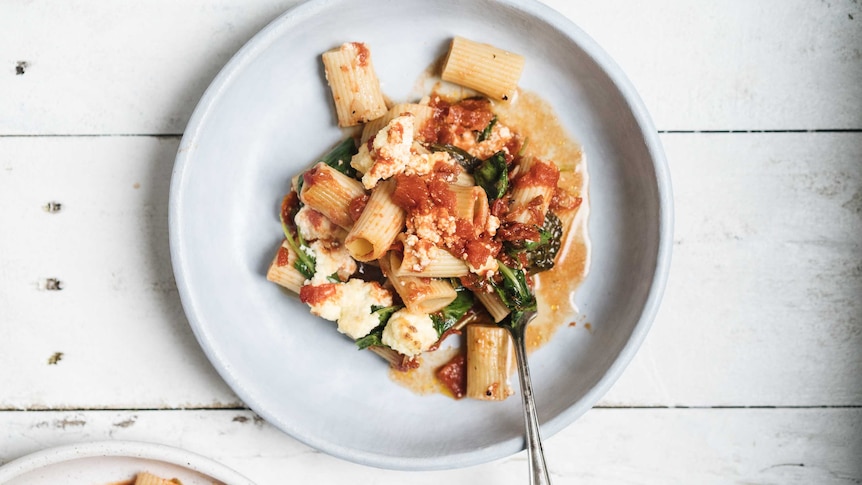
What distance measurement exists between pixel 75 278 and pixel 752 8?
7.74 feet

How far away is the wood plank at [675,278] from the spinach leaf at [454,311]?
1.93 feet

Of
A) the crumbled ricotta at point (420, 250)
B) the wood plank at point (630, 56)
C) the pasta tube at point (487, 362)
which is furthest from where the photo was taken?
the wood plank at point (630, 56)

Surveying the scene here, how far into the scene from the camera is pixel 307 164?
6.74 ft

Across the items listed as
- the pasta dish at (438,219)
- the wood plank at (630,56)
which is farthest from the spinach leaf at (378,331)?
the wood plank at (630,56)

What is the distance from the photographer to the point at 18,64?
2111 mm

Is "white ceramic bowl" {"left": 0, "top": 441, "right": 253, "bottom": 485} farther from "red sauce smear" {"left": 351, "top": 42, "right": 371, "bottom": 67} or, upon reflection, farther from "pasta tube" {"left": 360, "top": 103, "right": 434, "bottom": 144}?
"red sauce smear" {"left": 351, "top": 42, "right": 371, "bottom": 67}

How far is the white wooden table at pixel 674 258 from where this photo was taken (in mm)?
2076

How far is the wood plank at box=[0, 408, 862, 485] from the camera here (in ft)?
6.97

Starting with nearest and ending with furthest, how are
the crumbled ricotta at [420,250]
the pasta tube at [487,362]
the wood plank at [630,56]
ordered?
the crumbled ricotta at [420,250] → the pasta tube at [487,362] → the wood plank at [630,56]

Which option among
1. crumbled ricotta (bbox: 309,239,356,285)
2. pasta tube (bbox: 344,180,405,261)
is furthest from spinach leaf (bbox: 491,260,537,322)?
crumbled ricotta (bbox: 309,239,356,285)

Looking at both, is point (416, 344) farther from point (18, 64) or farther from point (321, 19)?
point (18, 64)

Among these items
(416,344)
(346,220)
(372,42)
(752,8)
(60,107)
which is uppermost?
(752,8)

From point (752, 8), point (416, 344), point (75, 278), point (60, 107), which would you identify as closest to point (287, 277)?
point (416, 344)

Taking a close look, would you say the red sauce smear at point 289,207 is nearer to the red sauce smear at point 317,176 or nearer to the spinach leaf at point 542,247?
the red sauce smear at point 317,176
